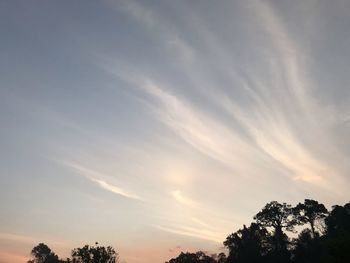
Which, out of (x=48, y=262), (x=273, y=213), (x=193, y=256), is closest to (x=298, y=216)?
(x=273, y=213)

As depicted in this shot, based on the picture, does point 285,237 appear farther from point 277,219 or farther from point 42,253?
point 42,253

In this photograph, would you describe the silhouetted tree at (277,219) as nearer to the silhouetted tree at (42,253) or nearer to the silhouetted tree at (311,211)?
the silhouetted tree at (311,211)

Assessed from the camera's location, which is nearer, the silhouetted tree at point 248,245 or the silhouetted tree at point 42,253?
the silhouetted tree at point 248,245

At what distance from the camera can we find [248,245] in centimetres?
10275

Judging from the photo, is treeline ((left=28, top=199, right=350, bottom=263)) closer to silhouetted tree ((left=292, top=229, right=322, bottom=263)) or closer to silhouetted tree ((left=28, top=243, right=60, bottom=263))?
silhouetted tree ((left=292, top=229, right=322, bottom=263))

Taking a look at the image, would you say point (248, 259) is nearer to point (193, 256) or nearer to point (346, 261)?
point (193, 256)

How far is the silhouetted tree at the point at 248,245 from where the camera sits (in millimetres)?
99875

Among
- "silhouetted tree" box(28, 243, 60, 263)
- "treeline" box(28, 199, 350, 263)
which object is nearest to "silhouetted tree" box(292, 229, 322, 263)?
"treeline" box(28, 199, 350, 263)

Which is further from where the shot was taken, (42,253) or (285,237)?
(42,253)

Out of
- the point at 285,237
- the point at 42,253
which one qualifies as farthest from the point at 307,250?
the point at 42,253

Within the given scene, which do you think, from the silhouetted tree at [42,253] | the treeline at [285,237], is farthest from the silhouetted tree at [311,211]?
the silhouetted tree at [42,253]

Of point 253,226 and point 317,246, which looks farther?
point 253,226

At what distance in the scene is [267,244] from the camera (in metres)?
104

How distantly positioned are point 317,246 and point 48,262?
335 feet
